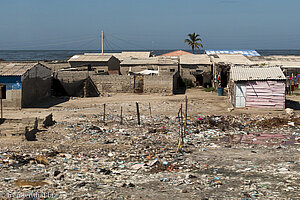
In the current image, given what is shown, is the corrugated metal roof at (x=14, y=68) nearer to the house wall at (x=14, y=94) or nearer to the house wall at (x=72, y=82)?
the house wall at (x=14, y=94)

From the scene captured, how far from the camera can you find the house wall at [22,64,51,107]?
23.7 metres

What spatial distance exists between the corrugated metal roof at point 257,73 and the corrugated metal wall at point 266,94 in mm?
296

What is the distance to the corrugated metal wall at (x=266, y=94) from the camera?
73.5 ft

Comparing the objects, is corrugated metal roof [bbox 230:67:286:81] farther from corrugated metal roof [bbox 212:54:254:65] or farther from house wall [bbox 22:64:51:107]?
house wall [bbox 22:64:51:107]

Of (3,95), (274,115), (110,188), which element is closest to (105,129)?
(3,95)

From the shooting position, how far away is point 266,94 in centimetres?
2255

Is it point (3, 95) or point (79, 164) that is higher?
point (3, 95)

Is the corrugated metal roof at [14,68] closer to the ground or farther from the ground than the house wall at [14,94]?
farther from the ground

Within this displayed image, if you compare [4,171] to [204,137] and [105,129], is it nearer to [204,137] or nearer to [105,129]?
[105,129]

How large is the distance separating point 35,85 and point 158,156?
15108mm

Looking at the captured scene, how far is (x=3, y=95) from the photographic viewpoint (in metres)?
18.9

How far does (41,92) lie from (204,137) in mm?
14669

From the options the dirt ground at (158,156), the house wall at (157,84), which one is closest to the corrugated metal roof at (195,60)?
the house wall at (157,84)

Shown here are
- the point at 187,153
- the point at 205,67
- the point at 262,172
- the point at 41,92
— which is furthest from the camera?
the point at 205,67
